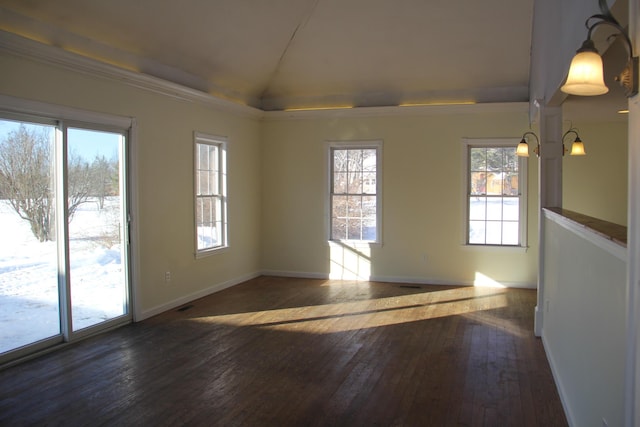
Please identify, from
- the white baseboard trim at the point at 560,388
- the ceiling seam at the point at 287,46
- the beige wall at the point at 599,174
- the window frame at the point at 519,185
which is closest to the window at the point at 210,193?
the ceiling seam at the point at 287,46

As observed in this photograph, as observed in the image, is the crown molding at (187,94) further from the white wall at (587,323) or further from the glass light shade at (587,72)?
the glass light shade at (587,72)

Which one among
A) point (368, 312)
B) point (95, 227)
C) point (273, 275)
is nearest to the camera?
point (95, 227)

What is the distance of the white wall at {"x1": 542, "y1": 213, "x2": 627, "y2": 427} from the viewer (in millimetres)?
2127

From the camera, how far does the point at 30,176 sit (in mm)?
4535

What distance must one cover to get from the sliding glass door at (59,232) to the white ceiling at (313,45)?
919 millimetres

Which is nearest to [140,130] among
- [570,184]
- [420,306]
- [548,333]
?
[420,306]

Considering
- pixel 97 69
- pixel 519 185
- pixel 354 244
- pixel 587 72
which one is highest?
pixel 97 69

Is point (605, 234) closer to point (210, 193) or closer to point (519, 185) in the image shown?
point (519, 185)

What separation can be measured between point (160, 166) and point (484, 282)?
490 cm

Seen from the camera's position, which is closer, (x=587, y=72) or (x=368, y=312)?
(x=587, y=72)

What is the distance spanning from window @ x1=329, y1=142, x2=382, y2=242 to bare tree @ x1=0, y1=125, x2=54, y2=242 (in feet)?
14.9

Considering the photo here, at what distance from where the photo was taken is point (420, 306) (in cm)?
652

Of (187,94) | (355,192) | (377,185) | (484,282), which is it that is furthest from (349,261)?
(187,94)

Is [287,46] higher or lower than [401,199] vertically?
higher
